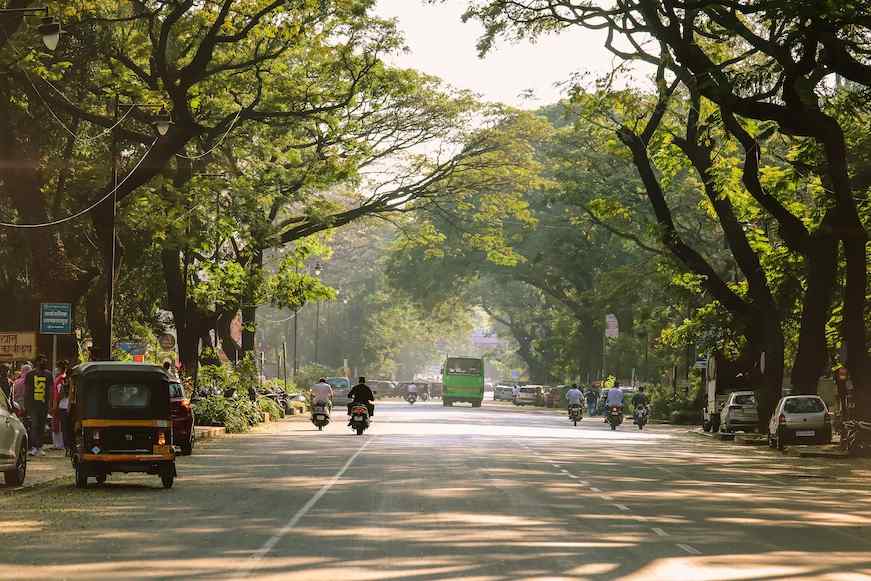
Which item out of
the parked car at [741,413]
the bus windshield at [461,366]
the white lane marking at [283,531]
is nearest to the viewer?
the white lane marking at [283,531]

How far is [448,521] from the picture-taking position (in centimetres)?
1673

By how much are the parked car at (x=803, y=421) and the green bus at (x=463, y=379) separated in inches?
2144

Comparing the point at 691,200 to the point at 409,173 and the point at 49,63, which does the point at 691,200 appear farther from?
the point at 49,63

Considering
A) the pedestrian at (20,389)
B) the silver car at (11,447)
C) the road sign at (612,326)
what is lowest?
the silver car at (11,447)

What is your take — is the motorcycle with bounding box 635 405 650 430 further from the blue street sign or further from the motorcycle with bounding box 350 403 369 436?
the blue street sign

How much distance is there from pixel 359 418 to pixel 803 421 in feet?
41.8

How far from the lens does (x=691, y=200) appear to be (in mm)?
65375

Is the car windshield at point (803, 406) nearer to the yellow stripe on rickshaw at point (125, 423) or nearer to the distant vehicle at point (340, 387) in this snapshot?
the yellow stripe on rickshaw at point (125, 423)

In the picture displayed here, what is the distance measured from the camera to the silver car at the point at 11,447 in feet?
70.4

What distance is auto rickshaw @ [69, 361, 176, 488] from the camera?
21.6 meters

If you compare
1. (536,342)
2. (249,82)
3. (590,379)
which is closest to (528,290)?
(536,342)

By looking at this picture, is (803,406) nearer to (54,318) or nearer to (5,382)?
(54,318)

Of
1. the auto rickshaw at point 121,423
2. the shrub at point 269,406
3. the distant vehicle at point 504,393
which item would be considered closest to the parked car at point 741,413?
the shrub at point 269,406

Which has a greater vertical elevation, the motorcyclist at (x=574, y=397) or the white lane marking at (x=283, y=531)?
the motorcyclist at (x=574, y=397)
